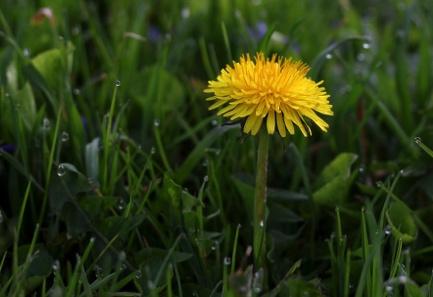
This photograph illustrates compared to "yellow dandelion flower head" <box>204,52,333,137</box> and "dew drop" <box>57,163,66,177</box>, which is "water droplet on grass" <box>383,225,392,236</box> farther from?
"dew drop" <box>57,163,66,177</box>

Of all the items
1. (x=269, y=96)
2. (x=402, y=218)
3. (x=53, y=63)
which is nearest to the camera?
(x=269, y=96)

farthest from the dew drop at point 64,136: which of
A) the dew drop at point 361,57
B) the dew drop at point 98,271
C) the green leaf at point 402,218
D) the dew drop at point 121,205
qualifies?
the dew drop at point 361,57

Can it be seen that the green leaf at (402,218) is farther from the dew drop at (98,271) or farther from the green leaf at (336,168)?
the dew drop at (98,271)

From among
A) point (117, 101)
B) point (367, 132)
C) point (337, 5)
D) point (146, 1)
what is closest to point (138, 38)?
point (117, 101)

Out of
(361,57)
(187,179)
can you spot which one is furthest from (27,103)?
(361,57)

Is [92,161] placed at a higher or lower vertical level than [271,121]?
lower

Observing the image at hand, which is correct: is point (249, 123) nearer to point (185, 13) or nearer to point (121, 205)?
point (121, 205)
